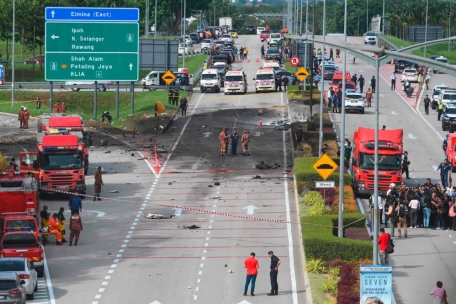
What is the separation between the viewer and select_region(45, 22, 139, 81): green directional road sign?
217 ft

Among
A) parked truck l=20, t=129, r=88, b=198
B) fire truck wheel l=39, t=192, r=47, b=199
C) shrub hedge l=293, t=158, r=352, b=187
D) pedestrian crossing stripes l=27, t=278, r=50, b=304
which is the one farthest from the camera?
fire truck wheel l=39, t=192, r=47, b=199

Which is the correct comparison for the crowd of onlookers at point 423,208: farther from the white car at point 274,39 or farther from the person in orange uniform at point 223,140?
the white car at point 274,39

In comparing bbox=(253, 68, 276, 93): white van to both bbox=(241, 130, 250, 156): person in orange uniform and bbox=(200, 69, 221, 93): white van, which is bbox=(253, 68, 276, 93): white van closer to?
bbox=(200, 69, 221, 93): white van

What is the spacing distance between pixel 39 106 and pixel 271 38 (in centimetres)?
6725

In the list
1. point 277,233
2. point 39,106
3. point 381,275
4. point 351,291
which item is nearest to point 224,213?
point 277,233

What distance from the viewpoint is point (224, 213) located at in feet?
143

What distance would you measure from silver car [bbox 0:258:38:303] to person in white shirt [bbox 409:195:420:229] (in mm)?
16198

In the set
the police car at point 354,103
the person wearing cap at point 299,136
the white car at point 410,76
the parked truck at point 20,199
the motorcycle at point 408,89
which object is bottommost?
the parked truck at point 20,199

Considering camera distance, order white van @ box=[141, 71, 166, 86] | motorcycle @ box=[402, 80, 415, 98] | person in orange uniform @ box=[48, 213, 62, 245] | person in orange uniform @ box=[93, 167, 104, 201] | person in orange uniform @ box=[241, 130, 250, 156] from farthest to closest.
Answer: white van @ box=[141, 71, 166, 86] < motorcycle @ box=[402, 80, 415, 98] < person in orange uniform @ box=[241, 130, 250, 156] < person in orange uniform @ box=[93, 167, 104, 201] < person in orange uniform @ box=[48, 213, 62, 245]

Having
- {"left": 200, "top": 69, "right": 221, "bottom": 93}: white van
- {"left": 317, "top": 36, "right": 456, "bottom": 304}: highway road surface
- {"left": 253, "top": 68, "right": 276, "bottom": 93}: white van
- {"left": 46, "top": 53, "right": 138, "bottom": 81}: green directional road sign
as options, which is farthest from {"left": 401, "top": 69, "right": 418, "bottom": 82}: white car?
{"left": 46, "top": 53, "right": 138, "bottom": 81}: green directional road sign

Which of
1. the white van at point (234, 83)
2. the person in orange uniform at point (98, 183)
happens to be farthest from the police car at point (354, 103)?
the person in orange uniform at point (98, 183)

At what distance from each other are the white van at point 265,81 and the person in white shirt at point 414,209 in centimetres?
4610

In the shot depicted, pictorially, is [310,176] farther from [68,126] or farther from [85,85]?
[85,85]

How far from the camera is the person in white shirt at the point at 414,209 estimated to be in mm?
40125
